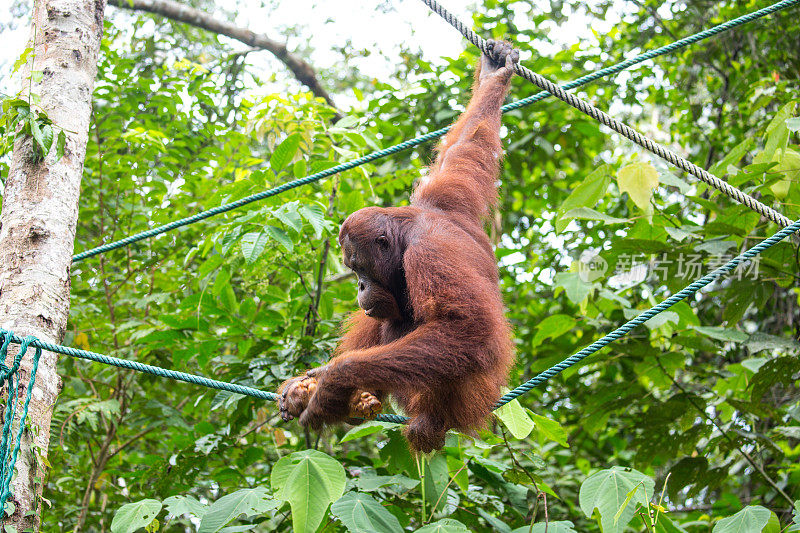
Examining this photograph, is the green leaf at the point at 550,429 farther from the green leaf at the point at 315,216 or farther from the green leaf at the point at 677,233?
the green leaf at the point at 315,216

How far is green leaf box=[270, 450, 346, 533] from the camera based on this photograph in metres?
2.34

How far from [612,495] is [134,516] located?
1.69 metres

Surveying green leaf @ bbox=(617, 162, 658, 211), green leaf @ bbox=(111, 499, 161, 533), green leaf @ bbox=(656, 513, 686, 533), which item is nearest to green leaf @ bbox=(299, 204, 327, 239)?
green leaf @ bbox=(111, 499, 161, 533)

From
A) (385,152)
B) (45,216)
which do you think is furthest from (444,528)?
(45,216)

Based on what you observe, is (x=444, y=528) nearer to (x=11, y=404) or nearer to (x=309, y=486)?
(x=309, y=486)

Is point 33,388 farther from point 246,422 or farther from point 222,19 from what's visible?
point 222,19

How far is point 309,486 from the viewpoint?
240 centimetres

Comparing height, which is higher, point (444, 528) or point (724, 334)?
point (724, 334)

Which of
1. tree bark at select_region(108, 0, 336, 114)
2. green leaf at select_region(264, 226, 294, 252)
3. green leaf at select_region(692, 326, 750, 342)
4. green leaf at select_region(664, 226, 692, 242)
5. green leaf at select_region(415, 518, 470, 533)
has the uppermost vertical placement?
tree bark at select_region(108, 0, 336, 114)

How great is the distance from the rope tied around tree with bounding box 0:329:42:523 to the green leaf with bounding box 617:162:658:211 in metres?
2.80

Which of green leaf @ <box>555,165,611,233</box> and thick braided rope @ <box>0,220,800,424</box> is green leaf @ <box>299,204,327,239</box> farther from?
green leaf @ <box>555,165,611,233</box>

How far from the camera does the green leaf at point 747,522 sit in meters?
2.39

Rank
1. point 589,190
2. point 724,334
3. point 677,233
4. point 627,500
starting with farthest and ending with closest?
point 724,334 → point 589,190 → point 677,233 → point 627,500

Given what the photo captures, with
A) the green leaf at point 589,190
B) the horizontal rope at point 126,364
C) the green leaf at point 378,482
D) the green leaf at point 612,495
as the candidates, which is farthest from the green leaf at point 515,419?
the green leaf at point 589,190
